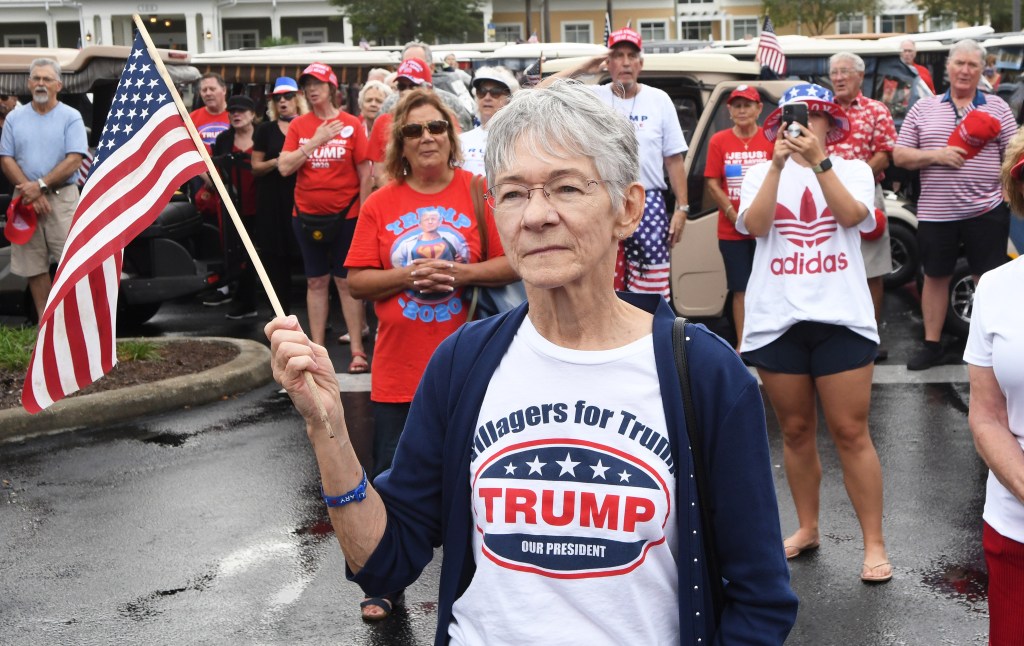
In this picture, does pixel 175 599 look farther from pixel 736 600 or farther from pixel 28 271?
pixel 28 271

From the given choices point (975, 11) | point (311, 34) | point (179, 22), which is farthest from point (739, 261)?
point (179, 22)

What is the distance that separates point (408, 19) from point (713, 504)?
5668 centimetres

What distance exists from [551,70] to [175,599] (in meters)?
5.96

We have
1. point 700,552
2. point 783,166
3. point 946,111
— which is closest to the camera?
point 700,552

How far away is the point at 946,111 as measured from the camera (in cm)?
925

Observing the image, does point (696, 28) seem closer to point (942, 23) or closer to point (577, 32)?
point (577, 32)

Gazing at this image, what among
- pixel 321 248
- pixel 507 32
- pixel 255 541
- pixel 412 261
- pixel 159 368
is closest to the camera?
pixel 412 261

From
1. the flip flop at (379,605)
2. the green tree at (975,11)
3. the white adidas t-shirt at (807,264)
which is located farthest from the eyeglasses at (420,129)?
the green tree at (975,11)

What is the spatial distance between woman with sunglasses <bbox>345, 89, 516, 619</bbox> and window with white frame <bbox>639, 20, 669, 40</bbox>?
6609 centimetres

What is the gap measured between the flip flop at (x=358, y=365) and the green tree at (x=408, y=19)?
159 feet

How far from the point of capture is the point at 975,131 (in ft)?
29.7

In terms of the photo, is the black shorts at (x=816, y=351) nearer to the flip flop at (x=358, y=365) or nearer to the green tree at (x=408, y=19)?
the flip flop at (x=358, y=365)

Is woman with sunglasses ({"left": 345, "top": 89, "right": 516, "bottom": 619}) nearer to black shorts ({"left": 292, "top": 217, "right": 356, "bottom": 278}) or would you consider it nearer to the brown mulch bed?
the brown mulch bed

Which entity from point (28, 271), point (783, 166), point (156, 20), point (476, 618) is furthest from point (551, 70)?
point (156, 20)
